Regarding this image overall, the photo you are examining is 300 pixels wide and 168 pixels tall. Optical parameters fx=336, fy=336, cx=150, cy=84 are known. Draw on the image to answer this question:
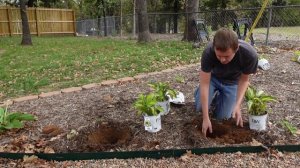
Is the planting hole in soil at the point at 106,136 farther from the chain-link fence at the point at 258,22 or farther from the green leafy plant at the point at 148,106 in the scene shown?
the chain-link fence at the point at 258,22

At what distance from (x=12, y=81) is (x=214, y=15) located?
9.46 m

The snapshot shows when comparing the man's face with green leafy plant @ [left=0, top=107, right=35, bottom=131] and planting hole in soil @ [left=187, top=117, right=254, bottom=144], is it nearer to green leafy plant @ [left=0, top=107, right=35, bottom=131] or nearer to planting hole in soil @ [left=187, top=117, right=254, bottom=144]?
planting hole in soil @ [left=187, top=117, right=254, bottom=144]

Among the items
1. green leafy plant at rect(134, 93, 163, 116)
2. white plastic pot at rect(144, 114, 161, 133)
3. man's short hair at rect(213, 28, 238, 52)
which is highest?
man's short hair at rect(213, 28, 238, 52)

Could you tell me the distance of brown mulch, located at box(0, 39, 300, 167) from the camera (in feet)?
9.19

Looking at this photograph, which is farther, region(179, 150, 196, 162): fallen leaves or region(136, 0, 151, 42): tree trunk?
region(136, 0, 151, 42): tree trunk

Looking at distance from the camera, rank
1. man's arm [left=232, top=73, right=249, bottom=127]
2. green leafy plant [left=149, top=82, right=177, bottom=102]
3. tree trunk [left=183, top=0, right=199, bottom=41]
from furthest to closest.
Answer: tree trunk [left=183, top=0, right=199, bottom=41] → green leafy plant [left=149, top=82, right=177, bottom=102] → man's arm [left=232, top=73, right=249, bottom=127]

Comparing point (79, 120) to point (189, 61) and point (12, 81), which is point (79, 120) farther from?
point (189, 61)

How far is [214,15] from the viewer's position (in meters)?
13.4

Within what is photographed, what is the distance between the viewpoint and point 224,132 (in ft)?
10.5

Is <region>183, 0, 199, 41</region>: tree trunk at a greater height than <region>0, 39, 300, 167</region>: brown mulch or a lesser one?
greater

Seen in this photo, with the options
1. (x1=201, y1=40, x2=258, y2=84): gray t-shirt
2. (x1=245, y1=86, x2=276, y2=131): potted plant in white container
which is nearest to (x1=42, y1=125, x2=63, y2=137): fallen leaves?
(x1=201, y1=40, x2=258, y2=84): gray t-shirt

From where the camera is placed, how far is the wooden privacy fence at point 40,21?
822 inches

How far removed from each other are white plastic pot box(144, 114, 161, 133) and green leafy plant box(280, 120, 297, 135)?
1.21m

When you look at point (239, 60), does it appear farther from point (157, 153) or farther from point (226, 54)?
point (157, 153)
